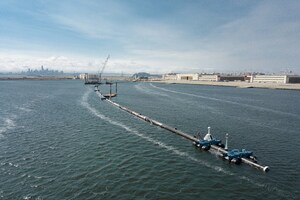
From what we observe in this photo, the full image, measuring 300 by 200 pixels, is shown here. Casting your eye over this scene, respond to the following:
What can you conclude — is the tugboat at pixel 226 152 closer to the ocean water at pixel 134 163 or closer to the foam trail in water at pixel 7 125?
the ocean water at pixel 134 163

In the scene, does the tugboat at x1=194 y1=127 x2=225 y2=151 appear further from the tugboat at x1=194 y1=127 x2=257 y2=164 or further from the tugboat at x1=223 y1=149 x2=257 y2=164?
the tugboat at x1=223 y1=149 x2=257 y2=164

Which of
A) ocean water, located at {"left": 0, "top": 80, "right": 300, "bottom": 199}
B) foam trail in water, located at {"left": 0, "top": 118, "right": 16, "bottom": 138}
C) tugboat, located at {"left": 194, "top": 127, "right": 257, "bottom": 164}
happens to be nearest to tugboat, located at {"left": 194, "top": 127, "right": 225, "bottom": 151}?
tugboat, located at {"left": 194, "top": 127, "right": 257, "bottom": 164}

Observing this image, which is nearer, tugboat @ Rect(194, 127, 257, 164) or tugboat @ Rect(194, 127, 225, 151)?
tugboat @ Rect(194, 127, 257, 164)

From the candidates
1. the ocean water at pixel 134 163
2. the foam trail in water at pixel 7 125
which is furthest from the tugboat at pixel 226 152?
the foam trail in water at pixel 7 125

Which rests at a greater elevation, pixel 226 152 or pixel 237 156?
pixel 226 152

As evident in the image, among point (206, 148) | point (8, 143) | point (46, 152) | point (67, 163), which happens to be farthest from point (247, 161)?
point (8, 143)

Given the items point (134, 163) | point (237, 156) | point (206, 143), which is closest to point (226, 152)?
point (237, 156)

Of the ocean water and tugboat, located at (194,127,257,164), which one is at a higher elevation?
tugboat, located at (194,127,257,164)

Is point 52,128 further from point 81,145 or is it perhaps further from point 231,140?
point 231,140

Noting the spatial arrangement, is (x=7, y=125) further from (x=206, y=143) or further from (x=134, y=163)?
(x=206, y=143)

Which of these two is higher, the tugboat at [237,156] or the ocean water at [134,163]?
the tugboat at [237,156]

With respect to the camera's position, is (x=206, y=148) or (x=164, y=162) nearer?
(x=164, y=162)
